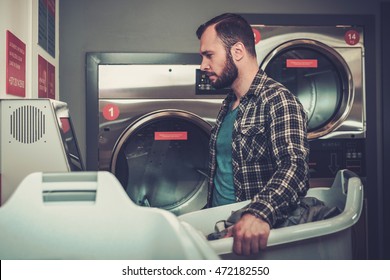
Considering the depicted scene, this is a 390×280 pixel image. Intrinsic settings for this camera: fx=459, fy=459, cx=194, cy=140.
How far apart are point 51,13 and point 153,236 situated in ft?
5.67

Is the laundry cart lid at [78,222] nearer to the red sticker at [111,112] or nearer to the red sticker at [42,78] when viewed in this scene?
the red sticker at [42,78]

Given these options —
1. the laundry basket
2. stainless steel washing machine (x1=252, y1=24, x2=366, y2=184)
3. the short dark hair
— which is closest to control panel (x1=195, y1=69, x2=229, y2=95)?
stainless steel washing machine (x1=252, y1=24, x2=366, y2=184)

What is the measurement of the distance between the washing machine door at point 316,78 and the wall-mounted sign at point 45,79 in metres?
1.12

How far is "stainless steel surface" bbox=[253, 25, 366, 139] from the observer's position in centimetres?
256

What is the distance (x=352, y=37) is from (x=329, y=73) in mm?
237

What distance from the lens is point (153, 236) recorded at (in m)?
0.87

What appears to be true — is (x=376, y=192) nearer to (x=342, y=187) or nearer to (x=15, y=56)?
(x=342, y=187)

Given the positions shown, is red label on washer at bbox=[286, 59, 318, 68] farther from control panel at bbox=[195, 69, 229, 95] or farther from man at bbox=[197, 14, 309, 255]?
man at bbox=[197, 14, 309, 255]

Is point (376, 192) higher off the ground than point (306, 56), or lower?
lower

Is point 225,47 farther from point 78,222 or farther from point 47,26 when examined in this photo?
point 78,222

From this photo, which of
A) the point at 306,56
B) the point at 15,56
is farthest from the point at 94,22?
the point at 306,56

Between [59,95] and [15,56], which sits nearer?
[15,56]
